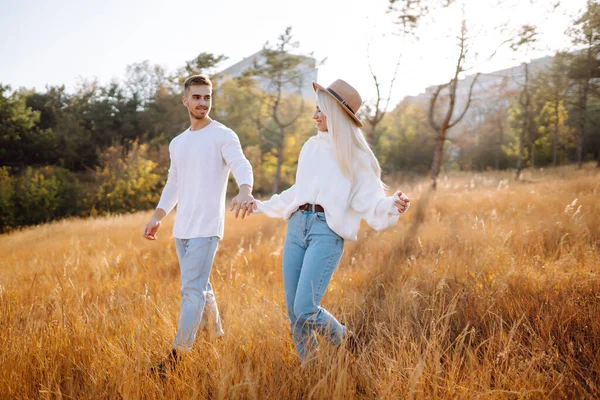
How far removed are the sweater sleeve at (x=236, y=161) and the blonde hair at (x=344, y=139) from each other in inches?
25.9

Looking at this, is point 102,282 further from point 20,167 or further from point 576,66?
point 20,167

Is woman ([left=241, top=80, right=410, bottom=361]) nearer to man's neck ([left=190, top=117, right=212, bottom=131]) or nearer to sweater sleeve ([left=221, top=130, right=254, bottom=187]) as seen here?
sweater sleeve ([left=221, top=130, right=254, bottom=187])

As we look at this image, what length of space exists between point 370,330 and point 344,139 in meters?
1.44

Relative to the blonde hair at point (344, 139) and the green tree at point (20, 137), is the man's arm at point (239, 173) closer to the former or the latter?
the blonde hair at point (344, 139)

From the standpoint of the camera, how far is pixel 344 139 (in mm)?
2486

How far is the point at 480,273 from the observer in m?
3.53

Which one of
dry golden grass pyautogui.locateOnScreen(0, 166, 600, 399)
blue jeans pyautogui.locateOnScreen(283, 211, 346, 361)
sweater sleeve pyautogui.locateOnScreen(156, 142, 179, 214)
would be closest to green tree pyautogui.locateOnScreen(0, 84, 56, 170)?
dry golden grass pyautogui.locateOnScreen(0, 166, 600, 399)

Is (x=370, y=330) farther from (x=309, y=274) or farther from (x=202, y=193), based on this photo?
(x=202, y=193)

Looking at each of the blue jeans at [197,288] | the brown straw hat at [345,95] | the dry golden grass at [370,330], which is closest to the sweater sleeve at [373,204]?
the brown straw hat at [345,95]

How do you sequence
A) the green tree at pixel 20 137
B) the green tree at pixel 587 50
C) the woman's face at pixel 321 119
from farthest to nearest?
the green tree at pixel 20 137 < the green tree at pixel 587 50 < the woman's face at pixel 321 119

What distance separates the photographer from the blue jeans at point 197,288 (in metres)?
2.60

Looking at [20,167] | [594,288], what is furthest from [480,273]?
[20,167]

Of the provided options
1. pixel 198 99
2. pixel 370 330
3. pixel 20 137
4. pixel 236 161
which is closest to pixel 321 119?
pixel 236 161

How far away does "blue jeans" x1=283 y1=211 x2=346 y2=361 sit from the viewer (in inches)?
90.3
